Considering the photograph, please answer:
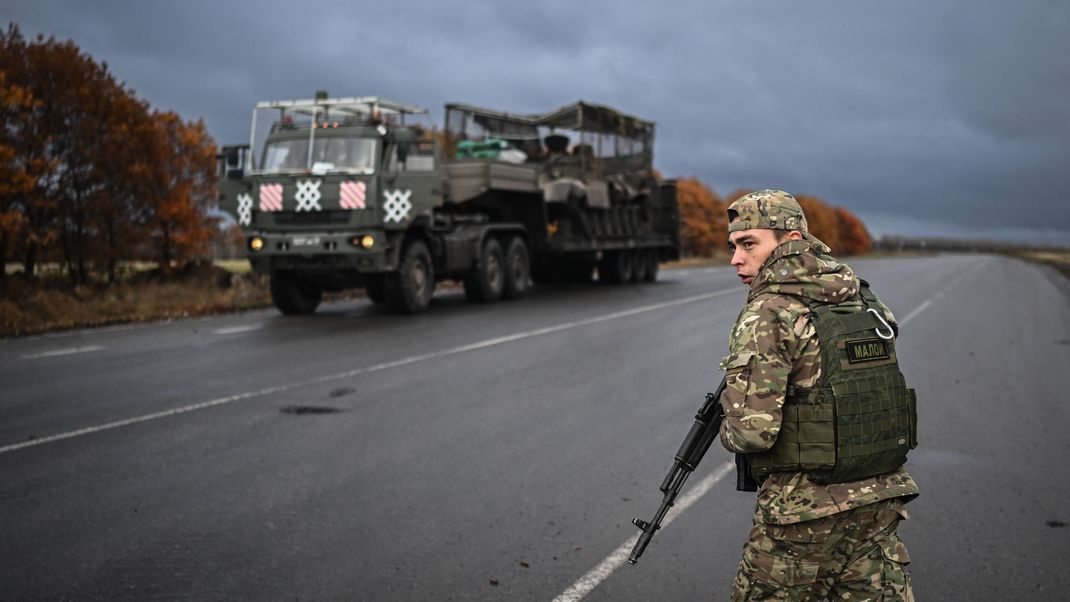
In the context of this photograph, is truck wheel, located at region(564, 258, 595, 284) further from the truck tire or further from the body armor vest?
the body armor vest

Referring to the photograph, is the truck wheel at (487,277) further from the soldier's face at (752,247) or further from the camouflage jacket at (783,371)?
the camouflage jacket at (783,371)

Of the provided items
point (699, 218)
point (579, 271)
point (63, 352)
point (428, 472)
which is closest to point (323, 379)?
point (428, 472)

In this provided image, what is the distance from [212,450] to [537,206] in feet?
43.8

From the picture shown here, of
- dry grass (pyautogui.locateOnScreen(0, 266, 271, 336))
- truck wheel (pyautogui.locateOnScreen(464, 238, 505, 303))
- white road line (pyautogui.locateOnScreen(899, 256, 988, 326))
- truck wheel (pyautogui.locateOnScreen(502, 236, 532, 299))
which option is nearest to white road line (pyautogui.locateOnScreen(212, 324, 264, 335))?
dry grass (pyautogui.locateOnScreen(0, 266, 271, 336))

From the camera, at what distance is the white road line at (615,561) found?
4051 millimetres

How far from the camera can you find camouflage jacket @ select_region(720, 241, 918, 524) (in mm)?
2727

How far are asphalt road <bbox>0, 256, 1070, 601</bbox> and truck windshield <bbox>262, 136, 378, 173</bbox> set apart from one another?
379cm

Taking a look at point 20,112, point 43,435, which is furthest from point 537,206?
point 43,435

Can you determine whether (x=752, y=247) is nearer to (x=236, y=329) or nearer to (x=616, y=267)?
(x=236, y=329)

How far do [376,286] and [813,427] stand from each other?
1360 centimetres

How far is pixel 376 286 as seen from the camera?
626 inches

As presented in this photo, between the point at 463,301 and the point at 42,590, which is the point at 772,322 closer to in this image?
the point at 42,590

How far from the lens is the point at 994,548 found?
466 cm

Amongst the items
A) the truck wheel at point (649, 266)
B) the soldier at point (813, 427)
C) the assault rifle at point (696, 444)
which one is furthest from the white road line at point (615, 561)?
the truck wheel at point (649, 266)
